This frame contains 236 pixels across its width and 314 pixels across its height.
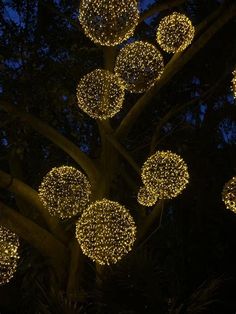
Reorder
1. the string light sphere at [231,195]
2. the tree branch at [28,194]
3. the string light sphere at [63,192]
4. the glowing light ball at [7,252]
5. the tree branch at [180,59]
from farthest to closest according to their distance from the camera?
the tree branch at [180,59] → the tree branch at [28,194] → the string light sphere at [63,192] → the glowing light ball at [7,252] → the string light sphere at [231,195]

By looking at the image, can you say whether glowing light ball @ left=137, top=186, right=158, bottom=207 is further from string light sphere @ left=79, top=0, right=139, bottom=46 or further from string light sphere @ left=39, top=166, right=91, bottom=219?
string light sphere @ left=79, top=0, right=139, bottom=46

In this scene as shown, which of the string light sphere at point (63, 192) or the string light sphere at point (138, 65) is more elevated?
the string light sphere at point (138, 65)

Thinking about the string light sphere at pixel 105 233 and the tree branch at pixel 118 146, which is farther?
the tree branch at pixel 118 146

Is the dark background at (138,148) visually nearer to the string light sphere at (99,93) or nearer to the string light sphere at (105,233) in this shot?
the string light sphere at (105,233)

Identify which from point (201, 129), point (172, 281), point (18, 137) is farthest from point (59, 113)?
point (172, 281)

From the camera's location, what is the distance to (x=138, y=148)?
20.6 feet

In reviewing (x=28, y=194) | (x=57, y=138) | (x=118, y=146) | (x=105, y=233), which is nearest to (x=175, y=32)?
(x=118, y=146)

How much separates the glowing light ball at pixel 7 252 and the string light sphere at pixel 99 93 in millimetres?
1411

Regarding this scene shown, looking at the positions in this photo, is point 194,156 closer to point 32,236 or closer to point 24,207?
point 24,207

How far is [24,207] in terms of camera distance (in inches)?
265

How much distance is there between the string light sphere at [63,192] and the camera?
4.99 meters

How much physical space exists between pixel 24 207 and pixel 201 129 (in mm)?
3355

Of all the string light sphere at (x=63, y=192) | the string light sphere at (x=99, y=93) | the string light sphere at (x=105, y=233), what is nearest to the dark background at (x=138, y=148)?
the string light sphere at (x=105, y=233)

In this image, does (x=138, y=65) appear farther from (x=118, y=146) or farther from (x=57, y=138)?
(x=57, y=138)
